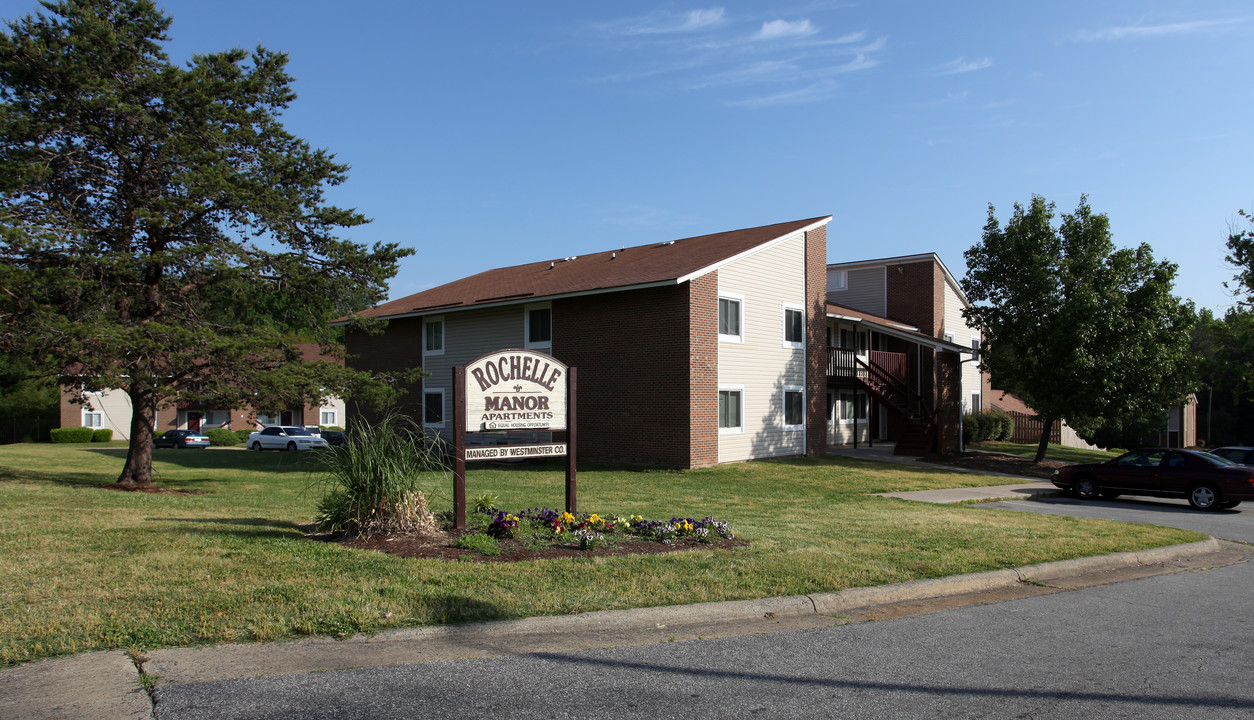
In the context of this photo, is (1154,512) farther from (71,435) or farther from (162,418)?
(162,418)

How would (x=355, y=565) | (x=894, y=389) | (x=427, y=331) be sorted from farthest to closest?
(x=427, y=331)
(x=894, y=389)
(x=355, y=565)

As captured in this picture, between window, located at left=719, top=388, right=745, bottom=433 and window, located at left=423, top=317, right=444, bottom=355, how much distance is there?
38.9ft

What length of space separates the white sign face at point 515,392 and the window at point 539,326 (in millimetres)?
16554

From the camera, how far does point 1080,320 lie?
26.1 meters

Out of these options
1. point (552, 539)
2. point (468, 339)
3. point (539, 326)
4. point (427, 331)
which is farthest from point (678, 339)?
point (552, 539)

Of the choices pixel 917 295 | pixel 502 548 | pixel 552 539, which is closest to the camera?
pixel 502 548

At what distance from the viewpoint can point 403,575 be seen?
302 inches

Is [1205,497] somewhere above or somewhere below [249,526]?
below

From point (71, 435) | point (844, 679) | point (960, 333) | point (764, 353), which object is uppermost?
point (960, 333)

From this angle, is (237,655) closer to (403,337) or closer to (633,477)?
(633,477)

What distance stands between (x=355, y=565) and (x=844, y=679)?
470 cm

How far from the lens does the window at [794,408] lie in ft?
90.9

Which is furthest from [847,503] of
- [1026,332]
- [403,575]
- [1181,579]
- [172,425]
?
[172,425]

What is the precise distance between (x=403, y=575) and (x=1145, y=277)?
27.4m
